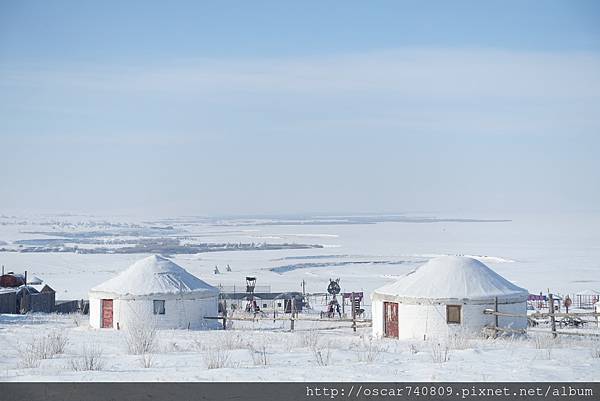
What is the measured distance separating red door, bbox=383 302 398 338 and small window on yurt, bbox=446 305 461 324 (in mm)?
1525

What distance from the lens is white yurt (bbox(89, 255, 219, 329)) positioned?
27984 mm

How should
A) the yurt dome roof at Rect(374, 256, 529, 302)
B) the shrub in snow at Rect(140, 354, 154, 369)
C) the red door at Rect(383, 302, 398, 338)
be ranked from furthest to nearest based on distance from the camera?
1. the red door at Rect(383, 302, 398, 338)
2. the yurt dome roof at Rect(374, 256, 529, 302)
3. the shrub in snow at Rect(140, 354, 154, 369)

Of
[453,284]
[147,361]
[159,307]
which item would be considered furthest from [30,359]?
[453,284]

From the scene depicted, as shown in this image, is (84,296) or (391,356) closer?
(391,356)

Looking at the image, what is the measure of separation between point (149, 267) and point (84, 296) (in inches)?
Answer: 750

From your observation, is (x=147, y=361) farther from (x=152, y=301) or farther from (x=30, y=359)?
(x=152, y=301)

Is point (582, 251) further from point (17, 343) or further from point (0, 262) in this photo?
point (17, 343)

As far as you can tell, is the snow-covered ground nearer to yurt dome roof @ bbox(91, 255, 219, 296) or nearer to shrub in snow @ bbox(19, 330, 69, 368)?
shrub in snow @ bbox(19, 330, 69, 368)

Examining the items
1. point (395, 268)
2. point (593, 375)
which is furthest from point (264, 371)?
point (395, 268)

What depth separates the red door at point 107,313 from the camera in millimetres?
28094

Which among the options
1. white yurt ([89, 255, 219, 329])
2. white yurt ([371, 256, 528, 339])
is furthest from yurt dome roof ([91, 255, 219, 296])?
white yurt ([371, 256, 528, 339])

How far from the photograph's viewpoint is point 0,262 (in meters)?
73.2

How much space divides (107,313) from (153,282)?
67.9 inches

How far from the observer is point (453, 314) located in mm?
24578
